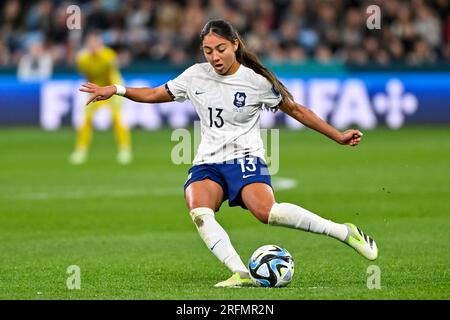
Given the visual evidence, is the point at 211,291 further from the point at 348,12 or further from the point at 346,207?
the point at 348,12

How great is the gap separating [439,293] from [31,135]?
19.2m

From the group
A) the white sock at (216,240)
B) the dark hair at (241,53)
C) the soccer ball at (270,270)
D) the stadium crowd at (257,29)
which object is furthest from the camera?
the stadium crowd at (257,29)

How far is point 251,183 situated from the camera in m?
8.52

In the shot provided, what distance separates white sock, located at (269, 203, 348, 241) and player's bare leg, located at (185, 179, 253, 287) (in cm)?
38

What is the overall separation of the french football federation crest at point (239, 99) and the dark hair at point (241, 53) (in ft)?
0.87

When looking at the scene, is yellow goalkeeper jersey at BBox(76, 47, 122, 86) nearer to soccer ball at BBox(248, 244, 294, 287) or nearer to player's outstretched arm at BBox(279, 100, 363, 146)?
player's outstretched arm at BBox(279, 100, 363, 146)

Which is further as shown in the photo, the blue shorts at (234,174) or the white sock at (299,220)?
the blue shorts at (234,174)

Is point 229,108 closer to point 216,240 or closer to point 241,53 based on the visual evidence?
point 241,53

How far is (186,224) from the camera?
13102 millimetres

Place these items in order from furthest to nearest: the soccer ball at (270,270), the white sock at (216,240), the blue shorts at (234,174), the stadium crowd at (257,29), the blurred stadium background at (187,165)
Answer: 1. the stadium crowd at (257,29)
2. the blurred stadium background at (187,165)
3. the blue shorts at (234,174)
4. the white sock at (216,240)
5. the soccer ball at (270,270)

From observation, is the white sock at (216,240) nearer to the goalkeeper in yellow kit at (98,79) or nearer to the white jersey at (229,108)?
the white jersey at (229,108)

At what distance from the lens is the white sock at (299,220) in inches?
328

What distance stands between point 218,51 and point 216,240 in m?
1.40

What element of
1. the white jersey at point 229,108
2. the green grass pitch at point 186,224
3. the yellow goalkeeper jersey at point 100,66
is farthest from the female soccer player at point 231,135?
the yellow goalkeeper jersey at point 100,66
